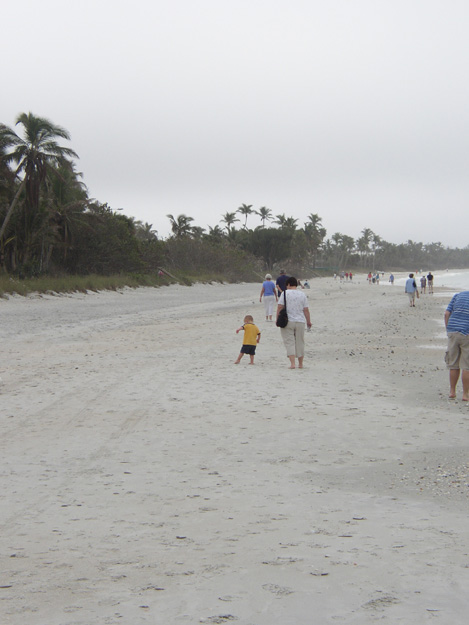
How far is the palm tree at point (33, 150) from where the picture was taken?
37.3 m

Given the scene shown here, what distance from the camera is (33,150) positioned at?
37.7m

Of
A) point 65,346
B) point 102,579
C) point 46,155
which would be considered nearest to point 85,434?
point 102,579

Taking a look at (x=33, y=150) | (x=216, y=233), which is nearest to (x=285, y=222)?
(x=216, y=233)

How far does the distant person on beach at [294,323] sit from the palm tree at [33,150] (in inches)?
1120

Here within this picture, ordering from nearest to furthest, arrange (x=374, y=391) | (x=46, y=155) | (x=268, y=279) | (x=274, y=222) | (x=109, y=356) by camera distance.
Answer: (x=374, y=391) → (x=109, y=356) → (x=268, y=279) → (x=46, y=155) → (x=274, y=222)

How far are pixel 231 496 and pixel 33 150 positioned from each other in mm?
35774

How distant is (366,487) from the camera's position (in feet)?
17.7

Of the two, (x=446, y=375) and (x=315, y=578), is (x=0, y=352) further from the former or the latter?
(x=315, y=578)

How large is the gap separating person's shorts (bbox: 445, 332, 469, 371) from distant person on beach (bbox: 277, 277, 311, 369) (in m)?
3.06

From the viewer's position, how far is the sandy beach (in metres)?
3.34

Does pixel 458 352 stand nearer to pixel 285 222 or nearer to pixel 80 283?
pixel 80 283

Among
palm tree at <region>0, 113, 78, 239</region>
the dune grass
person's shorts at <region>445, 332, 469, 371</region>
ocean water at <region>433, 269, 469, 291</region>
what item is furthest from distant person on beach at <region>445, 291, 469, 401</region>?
ocean water at <region>433, 269, 469, 291</region>

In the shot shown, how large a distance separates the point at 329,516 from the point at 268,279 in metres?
17.8

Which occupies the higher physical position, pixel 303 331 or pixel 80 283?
pixel 80 283
